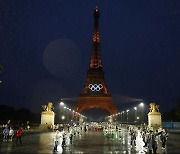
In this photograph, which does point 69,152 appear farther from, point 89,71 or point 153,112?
point 89,71

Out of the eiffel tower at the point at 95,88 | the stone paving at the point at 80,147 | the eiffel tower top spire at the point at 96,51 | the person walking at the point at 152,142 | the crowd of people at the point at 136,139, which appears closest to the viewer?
the person walking at the point at 152,142

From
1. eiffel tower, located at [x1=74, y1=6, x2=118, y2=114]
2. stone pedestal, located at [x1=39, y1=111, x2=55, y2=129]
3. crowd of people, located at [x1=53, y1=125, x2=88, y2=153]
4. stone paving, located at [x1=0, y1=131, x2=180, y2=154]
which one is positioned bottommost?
stone paving, located at [x1=0, y1=131, x2=180, y2=154]

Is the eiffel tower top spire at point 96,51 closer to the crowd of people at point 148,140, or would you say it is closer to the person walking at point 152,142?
the crowd of people at point 148,140

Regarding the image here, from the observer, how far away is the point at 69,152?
1741cm

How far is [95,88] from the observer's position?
10131 centimetres

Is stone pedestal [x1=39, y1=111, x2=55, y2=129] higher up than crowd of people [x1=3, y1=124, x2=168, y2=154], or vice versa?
stone pedestal [x1=39, y1=111, x2=55, y2=129]

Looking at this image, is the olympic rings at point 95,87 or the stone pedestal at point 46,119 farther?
the olympic rings at point 95,87

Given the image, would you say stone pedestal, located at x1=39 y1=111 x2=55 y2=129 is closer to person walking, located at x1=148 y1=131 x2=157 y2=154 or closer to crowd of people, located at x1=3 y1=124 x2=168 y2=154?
crowd of people, located at x1=3 y1=124 x2=168 y2=154

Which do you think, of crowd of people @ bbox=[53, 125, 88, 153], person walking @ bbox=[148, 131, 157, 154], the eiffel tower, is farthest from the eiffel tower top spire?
person walking @ bbox=[148, 131, 157, 154]

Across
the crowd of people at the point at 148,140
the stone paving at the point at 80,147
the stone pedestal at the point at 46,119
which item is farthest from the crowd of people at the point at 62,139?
the stone pedestal at the point at 46,119

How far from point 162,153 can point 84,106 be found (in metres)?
80.1

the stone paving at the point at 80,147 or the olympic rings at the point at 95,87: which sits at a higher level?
the olympic rings at the point at 95,87

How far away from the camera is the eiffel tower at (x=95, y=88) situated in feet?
319

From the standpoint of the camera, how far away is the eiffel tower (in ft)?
319
